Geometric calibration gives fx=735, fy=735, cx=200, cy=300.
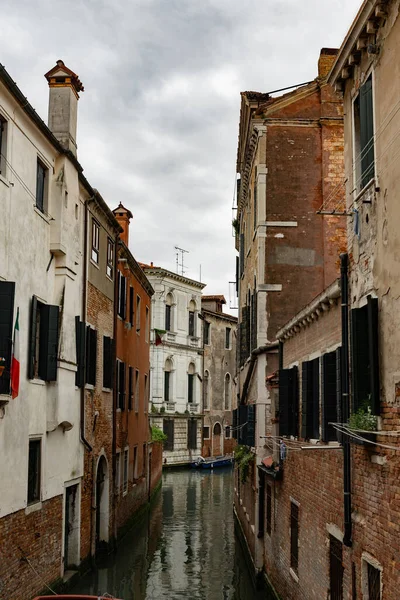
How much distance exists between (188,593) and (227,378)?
129ft

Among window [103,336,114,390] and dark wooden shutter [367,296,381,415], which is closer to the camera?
dark wooden shutter [367,296,381,415]

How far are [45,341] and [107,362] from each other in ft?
21.1

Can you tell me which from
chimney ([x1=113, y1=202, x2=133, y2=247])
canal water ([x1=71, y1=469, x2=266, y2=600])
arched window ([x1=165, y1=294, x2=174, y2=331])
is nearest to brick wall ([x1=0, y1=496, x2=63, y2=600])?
canal water ([x1=71, y1=469, x2=266, y2=600])

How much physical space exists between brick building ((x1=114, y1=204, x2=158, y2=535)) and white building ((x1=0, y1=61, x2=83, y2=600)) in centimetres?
559

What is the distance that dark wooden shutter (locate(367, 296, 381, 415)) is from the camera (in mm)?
7629

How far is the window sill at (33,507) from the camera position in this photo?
12.2 metres

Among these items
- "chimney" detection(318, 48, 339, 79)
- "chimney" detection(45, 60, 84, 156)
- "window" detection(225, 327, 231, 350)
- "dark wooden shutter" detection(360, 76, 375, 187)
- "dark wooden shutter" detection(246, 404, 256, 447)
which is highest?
"chimney" detection(318, 48, 339, 79)

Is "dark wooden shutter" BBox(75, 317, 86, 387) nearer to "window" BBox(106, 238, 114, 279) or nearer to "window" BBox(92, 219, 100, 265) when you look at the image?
"window" BBox(92, 219, 100, 265)

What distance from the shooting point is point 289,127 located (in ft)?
59.4

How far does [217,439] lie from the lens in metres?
→ 53.5

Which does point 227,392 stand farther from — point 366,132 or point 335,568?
point 366,132

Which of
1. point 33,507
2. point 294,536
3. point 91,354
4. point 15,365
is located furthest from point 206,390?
point 15,365

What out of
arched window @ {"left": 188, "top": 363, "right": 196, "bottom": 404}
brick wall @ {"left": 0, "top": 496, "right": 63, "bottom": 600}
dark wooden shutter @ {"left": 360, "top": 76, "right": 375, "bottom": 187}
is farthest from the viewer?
arched window @ {"left": 188, "top": 363, "right": 196, "bottom": 404}

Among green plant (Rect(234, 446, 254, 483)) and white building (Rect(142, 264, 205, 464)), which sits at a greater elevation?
white building (Rect(142, 264, 205, 464))
